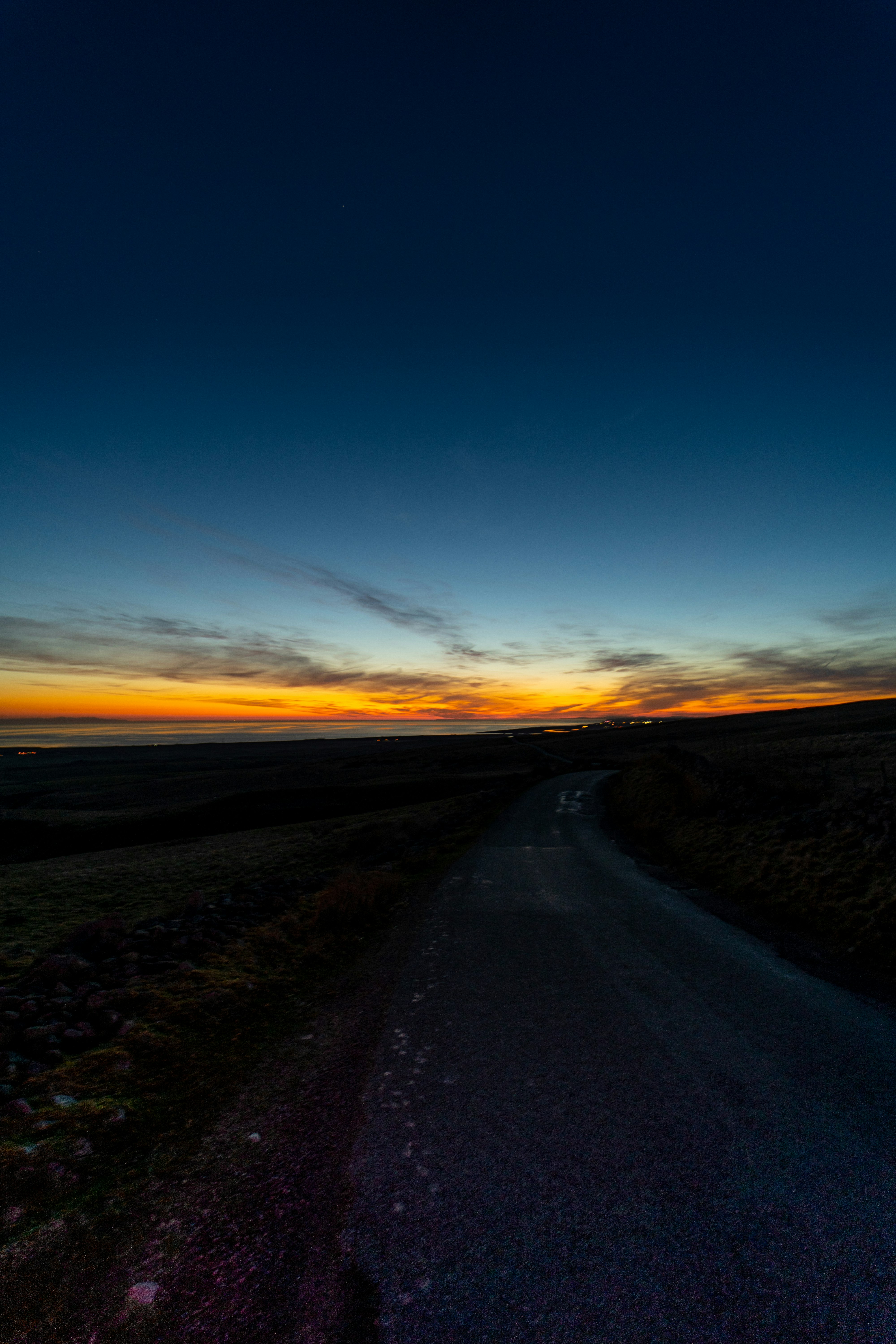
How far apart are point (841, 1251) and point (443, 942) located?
7677mm

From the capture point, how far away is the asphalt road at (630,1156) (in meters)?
3.30

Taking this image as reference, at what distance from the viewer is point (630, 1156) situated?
4.64 m

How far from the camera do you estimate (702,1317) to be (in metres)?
3.19

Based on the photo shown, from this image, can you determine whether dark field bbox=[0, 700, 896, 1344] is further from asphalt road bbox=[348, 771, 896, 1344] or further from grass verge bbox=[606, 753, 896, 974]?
asphalt road bbox=[348, 771, 896, 1344]

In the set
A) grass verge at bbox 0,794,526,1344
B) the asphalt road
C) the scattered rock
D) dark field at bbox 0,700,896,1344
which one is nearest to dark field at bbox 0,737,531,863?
dark field at bbox 0,700,896,1344

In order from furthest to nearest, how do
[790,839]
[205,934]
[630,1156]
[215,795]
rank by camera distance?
1. [215,795]
2. [790,839]
3. [205,934]
4. [630,1156]

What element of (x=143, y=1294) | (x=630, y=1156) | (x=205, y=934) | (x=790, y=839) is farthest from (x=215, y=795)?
(x=630, y=1156)

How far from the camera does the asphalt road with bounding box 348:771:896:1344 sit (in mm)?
3303

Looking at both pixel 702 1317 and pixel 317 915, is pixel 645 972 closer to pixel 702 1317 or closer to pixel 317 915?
pixel 702 1317

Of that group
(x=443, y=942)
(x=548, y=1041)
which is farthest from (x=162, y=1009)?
(x=548, y=1041)

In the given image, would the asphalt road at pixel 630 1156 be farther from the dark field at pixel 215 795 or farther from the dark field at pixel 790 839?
the dark field at pixel 215 795

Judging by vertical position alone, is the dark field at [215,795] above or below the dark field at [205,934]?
below

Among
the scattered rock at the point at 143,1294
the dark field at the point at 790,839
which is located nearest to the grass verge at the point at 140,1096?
the scattered rock at the point at 143,1294

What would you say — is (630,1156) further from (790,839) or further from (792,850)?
(790,839)
